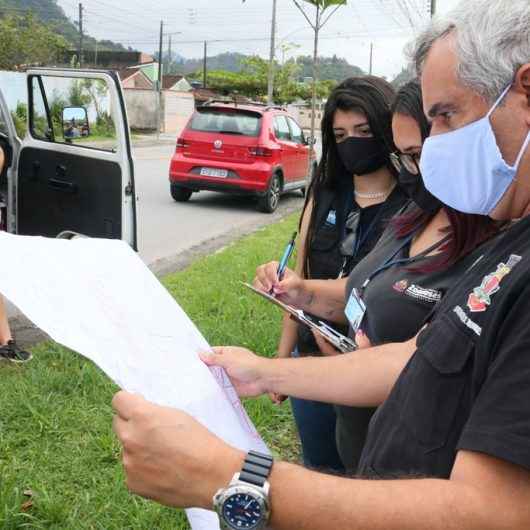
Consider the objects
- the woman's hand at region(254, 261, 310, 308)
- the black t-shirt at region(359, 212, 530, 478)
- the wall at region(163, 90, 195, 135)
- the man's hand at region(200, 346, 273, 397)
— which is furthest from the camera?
the wall at region(163, 90, 195, 135)

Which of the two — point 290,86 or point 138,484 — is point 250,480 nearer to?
point 138,484

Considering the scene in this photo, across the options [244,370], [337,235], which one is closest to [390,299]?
[244,370]

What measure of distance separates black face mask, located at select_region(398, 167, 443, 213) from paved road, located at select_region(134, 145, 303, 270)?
16.3ft

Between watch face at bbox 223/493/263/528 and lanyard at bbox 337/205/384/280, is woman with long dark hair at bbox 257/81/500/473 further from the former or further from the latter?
watch face at bbox 223/493/263/528

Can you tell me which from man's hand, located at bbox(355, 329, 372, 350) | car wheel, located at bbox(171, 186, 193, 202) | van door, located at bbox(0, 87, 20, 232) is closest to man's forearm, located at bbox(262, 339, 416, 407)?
man's hand, located at bbox(355, 329, 372, 350)

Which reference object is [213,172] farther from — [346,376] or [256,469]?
[256,469]

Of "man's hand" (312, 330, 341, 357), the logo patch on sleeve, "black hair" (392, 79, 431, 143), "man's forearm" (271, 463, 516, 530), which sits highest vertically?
"black hair" (392, 79, 431, 143)

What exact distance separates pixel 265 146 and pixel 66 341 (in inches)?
374

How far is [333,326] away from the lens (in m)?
2.24

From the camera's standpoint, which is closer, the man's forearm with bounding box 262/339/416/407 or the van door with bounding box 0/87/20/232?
the man's forearm with bounding box 262/339/416/407

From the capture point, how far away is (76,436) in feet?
9.40

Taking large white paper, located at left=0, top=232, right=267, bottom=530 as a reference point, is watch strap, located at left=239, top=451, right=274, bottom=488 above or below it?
below

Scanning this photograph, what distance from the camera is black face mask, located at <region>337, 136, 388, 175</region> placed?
2344 millimetres

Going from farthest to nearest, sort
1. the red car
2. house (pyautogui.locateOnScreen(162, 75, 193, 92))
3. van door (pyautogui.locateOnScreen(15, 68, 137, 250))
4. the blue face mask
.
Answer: house (pyautogui.locateOnScreen(162, 75, 193, 92)), the red car, van door (pyautogui.locateOnScreen(15, 68, 137, 250)), the blue face mask
